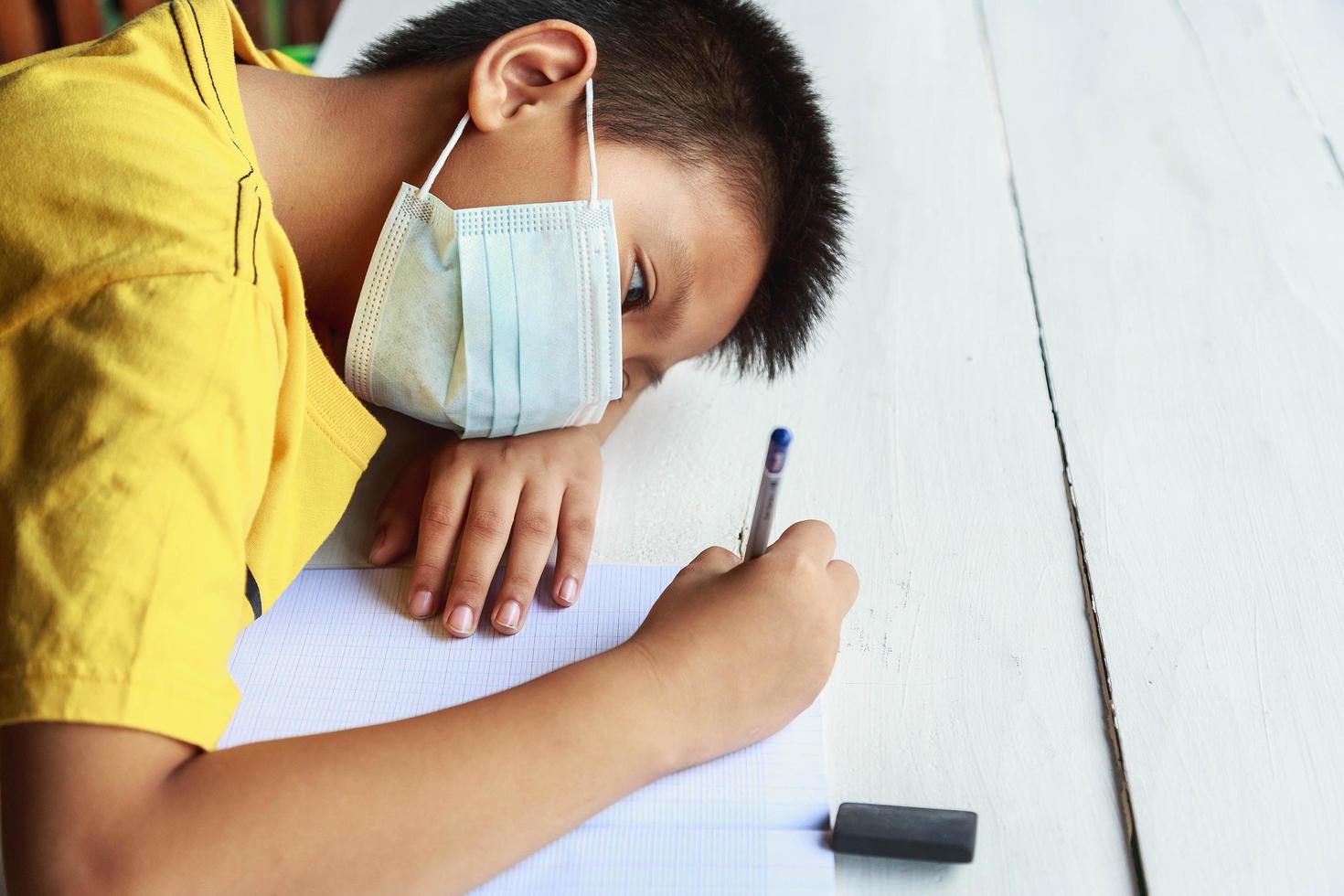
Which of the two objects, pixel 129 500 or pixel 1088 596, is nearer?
pixel 129 500

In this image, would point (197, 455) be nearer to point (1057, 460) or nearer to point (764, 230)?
point (764, 230)

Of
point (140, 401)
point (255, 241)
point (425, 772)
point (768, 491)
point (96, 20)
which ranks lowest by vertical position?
point (425, 772)

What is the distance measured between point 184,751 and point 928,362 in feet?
2.25

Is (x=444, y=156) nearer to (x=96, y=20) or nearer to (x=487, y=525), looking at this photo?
(x=487, y=525)

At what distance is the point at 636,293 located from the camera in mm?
853

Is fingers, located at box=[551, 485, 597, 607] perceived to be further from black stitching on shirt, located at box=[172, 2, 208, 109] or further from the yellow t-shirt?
black stitching on shirt, located at box=[172, 2, 208, 109]

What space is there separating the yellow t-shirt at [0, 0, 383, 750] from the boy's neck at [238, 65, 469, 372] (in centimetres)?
10

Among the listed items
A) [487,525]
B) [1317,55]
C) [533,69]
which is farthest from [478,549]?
[1317,55]

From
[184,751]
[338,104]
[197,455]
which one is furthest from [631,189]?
[184,751]

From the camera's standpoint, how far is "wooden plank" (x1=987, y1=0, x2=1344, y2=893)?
0.68 m

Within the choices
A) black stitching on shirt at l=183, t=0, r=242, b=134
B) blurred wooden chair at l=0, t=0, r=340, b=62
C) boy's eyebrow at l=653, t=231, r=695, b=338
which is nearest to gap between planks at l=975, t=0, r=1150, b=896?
boy's eyebrow at l=653, t=231, r=695, b=338

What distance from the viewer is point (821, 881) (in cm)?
61

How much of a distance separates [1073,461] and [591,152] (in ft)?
1.49

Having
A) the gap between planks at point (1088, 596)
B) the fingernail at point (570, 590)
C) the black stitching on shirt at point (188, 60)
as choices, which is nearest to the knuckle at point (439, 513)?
the fingernail at point (570, 590)
